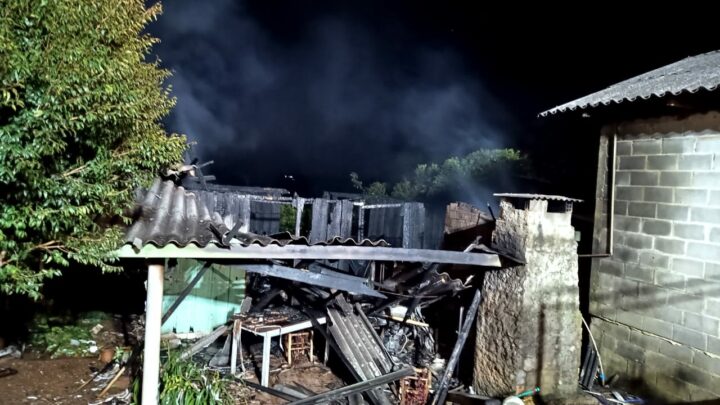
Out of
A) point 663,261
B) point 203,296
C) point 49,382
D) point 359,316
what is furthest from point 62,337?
point 663,261

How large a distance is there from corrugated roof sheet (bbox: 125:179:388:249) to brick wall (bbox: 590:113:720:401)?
488 centimetres

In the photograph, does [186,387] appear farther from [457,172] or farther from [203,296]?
[457,172]

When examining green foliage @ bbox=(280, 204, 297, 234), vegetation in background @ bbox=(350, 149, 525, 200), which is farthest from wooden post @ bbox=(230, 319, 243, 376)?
green foliage @ bbox=(280, 204, 297, 234)

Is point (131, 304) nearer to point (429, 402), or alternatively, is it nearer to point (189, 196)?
point (189, 196)

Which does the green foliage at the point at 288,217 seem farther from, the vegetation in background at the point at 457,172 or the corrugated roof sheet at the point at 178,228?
the corrugated roof sheet at the point at 178,228

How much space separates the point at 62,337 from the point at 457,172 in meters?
12.4

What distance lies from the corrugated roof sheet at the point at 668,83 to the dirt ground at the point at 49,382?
9.88 meters

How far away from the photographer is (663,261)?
715cm

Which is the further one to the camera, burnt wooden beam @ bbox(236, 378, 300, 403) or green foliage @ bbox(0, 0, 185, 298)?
burnt wooden beam @ bbox(236, 378, 300, 403)

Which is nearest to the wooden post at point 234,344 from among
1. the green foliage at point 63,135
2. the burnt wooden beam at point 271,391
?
the burnt wooden beam at point 271,391

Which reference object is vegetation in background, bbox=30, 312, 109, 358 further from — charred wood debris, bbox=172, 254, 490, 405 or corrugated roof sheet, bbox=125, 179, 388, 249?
corrugated roof sheet, bbox=125, 179, 388, 249

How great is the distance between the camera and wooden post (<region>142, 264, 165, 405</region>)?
553 centimetres

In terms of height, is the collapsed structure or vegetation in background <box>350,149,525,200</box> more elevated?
vegetation in background <box>350,149,525,200</box>

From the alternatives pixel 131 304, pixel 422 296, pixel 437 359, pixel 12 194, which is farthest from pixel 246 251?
pixel 131 304
